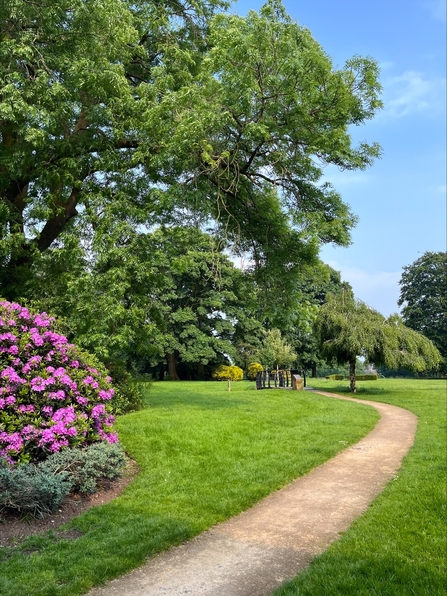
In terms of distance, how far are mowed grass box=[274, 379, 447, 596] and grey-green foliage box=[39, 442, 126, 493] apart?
294 cm

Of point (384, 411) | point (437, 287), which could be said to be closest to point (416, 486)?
point (384, 411)

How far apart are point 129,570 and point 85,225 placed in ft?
22.7

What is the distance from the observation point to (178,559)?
398 cm

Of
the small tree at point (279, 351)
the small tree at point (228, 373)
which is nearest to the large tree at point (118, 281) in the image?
the small tree at point (279, 351)

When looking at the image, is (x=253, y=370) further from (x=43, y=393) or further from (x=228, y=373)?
(x=43, y=393)

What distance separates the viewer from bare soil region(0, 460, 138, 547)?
4.45 m

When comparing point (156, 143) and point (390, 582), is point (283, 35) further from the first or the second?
point (390, 582)

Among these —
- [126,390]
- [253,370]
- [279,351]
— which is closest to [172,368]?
[253,370]

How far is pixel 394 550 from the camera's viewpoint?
406 cm

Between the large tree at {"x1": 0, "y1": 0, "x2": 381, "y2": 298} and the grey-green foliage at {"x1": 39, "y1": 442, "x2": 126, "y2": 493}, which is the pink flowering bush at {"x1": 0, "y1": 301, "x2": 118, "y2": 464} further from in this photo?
the large tree at {"x1": 0, "y1": 0, "x2": 381, "y2": 298}

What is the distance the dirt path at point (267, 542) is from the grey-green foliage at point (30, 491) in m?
1.53

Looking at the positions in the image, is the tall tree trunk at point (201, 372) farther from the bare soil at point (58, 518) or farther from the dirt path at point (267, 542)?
the bare soil at point (58, 518)

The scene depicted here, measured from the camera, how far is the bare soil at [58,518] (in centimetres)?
445

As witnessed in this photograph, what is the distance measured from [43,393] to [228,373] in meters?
30.6
